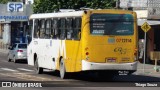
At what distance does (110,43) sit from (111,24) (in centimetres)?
83

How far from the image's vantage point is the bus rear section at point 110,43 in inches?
933

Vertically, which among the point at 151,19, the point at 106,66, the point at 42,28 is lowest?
the point at 106,66

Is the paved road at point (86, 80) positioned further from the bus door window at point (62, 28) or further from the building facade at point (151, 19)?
the building facade at point (151, 19)

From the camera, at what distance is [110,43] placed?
78.6 ft

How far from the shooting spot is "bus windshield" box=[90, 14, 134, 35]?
23.9 meters

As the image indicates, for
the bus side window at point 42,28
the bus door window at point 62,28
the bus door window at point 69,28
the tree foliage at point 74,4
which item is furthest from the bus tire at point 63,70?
the tree foliage at point 74,4

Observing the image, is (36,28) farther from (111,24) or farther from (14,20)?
(14,20)

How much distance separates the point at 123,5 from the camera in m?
48.1

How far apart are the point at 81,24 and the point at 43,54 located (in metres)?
5.86

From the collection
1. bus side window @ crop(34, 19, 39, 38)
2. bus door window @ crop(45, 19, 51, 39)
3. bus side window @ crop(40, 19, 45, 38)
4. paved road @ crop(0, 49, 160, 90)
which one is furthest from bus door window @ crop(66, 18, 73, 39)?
bus side window @ crop(34, 19, 39, 38)

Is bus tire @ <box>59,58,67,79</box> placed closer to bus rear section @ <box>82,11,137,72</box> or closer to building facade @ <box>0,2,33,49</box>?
bus rear section @ <box>82,11,137,72</box>

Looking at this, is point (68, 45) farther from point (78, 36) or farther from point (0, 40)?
point (0, 40)

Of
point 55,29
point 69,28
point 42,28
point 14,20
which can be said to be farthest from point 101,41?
point 14,20

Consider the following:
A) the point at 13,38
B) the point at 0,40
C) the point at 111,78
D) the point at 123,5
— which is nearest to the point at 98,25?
the point at 111,78
